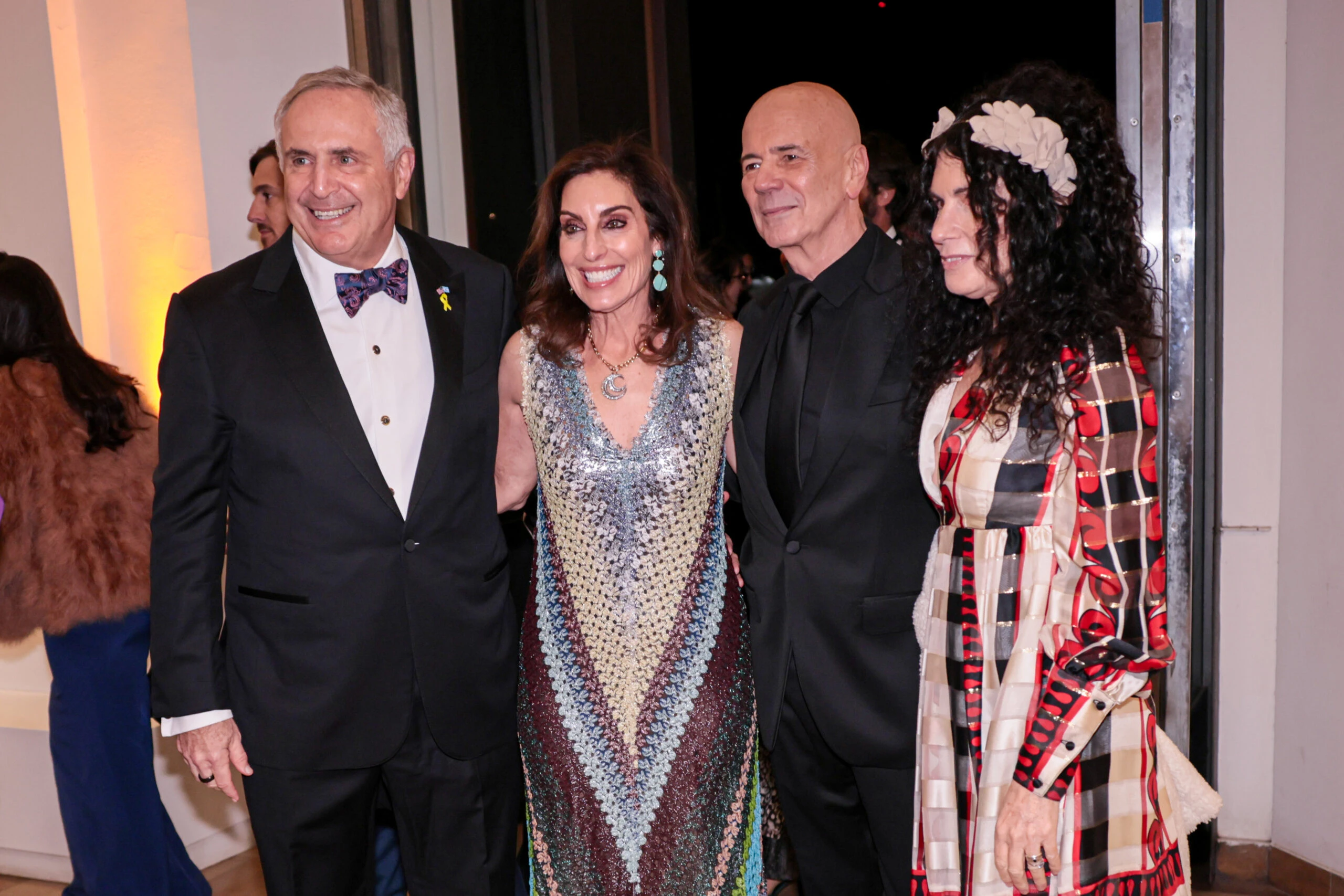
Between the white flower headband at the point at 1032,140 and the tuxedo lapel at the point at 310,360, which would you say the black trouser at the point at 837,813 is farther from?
the white flower headband at the point at 1032,140

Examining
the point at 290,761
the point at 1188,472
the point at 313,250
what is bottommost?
the point at 290,761

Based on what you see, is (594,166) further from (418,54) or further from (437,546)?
(418,54)

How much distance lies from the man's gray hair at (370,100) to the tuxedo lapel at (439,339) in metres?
0.19

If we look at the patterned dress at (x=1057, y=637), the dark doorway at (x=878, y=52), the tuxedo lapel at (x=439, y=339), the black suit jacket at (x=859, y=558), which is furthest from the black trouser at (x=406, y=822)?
the dark doorway at (x=878, y=52)

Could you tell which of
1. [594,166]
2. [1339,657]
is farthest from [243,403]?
[1339,657]

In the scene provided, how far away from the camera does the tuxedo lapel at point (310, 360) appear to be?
194 cm

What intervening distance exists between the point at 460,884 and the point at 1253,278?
244cm

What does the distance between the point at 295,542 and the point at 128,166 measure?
1969 millimetres

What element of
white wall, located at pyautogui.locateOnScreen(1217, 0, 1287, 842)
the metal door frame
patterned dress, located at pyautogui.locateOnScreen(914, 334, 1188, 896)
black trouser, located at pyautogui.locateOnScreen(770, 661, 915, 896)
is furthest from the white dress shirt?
white wall, located at pyautogui.locateOnScreen(1217, 0, 1287, 842)

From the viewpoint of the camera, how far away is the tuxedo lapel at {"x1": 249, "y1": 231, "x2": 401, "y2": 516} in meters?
1.94

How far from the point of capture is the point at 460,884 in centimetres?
212

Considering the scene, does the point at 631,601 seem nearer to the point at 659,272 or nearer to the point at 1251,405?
the point at 659,272

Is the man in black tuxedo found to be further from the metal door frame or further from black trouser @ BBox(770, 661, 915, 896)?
the metal door frame

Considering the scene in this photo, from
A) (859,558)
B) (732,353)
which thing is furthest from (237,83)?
(859,558)
